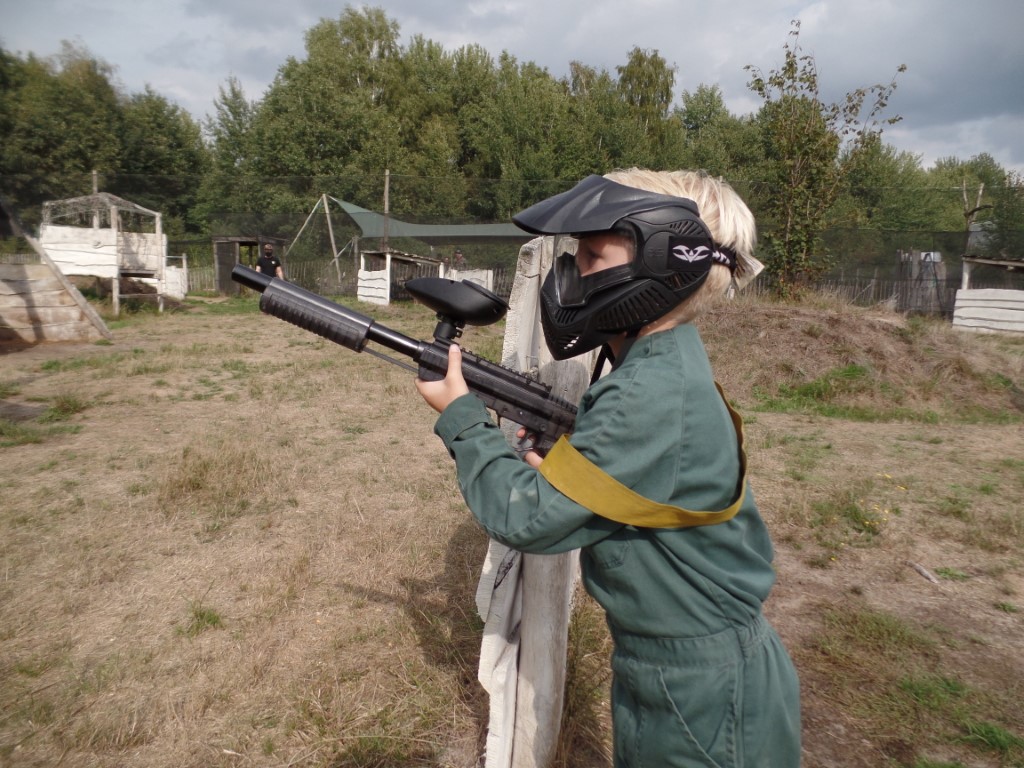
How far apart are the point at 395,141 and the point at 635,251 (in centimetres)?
4235

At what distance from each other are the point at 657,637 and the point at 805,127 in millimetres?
15778

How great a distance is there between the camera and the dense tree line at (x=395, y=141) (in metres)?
29.1

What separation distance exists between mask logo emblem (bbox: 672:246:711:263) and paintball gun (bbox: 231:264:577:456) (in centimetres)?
60

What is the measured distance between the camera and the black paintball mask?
61.8 inches

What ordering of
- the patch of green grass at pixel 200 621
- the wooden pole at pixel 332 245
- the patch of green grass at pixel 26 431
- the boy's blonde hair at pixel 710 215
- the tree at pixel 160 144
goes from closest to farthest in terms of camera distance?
the boy's blonde hair at pixel 710 215 < the patch of green grass at pixel 200 621 < the patch of green grass at pixel 26 431 < the wooden pole at pixel 332 245 < the tree at pixel 160 144

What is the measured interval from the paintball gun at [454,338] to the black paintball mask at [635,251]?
39 centimetres

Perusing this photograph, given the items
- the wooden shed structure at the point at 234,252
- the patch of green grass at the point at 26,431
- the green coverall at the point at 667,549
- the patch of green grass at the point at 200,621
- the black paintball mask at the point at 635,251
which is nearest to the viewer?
the green coverall at the point at 667,549

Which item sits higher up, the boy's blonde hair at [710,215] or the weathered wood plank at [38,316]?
the boy's blonde hair at [710,215]

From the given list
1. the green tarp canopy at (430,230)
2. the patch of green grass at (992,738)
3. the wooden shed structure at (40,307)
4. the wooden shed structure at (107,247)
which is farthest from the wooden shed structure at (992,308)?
the wooden shed structure at (107,247)

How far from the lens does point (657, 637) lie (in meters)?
1.54

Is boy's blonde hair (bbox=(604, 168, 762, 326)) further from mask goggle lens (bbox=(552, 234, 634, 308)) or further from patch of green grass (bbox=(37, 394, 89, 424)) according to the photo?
patch of green grass (bbox=(37, 394, 89, 424))

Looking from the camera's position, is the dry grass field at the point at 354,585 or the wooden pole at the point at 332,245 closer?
the dry grass field at the point at 354,585

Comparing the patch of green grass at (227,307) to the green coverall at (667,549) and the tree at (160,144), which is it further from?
the green coverall at (667,549)

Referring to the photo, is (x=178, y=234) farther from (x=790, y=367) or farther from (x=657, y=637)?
(x=657, y=637)
